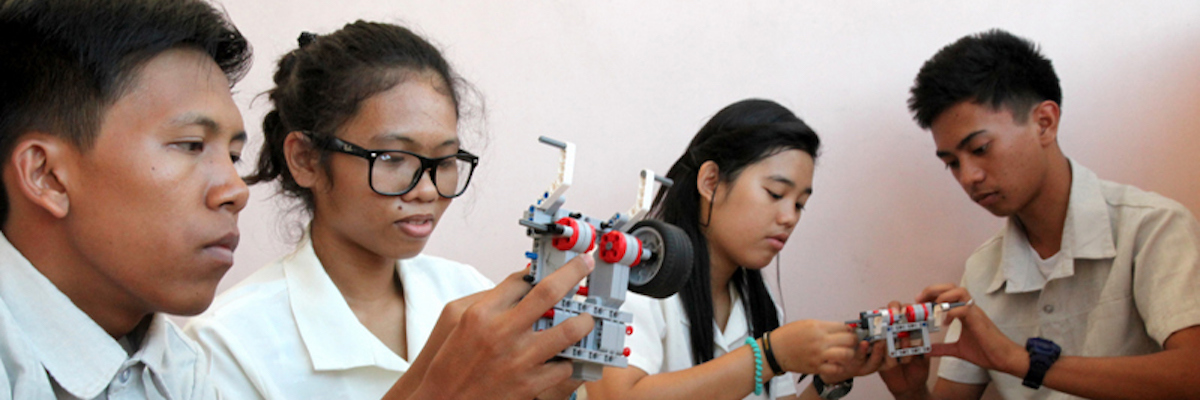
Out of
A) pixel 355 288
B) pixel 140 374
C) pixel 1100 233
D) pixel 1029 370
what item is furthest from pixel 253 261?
pixel 1100 233

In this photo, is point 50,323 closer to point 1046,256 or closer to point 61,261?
point 61,261

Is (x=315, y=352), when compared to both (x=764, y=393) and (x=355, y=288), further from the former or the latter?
(x=764, y=393)

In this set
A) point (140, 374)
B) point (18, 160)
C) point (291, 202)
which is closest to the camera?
point (18, 160)

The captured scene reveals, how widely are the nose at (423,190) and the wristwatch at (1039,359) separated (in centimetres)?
170

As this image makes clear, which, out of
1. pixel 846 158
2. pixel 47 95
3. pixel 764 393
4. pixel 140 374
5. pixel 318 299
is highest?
pixel 846 158

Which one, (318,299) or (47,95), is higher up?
(47,95)

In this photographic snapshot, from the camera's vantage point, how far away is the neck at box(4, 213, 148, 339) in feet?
3.64

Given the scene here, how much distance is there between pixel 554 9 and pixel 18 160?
2065 millimetres

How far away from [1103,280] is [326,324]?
2.20m

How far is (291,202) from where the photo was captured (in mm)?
1926

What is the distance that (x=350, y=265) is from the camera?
1765mm

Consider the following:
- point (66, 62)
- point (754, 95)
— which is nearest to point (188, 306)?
point (66, 62)

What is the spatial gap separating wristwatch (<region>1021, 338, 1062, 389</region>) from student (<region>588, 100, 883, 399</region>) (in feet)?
1.36

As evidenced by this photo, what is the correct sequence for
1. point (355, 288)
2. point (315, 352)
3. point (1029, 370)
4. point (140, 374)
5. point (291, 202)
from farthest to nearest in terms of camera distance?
point (1029, 370) < point (291, 202) < point (355, 288) < point (315, 352) < point (140, 374)
